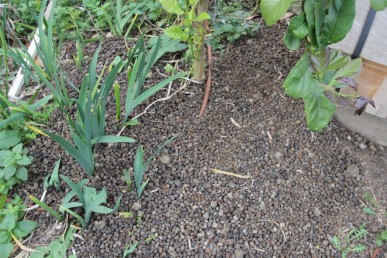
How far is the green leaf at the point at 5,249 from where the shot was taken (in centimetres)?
132

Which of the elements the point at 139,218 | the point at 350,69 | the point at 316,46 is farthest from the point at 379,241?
the point at 139,218

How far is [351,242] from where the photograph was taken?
1.43m

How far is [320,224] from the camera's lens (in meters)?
1.45

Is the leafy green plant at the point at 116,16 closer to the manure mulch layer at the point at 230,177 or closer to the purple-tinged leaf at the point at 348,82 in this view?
the manure mulch layer at the point at 230,177

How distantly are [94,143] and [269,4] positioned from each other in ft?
2.41

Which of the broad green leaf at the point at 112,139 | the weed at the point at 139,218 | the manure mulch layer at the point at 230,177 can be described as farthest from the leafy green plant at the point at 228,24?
the weed at the point at 139,218

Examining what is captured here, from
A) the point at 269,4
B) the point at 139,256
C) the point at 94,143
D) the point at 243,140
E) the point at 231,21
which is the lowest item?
the point at 139,256

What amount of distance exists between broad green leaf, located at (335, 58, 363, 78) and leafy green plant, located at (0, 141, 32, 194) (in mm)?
1067

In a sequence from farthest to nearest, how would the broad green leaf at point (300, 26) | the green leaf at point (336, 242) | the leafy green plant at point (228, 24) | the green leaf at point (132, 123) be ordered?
the leafy green plant at point (228, 24) < the green leaf at point (132, 123) < the green leaf at point (336, 242) < the broad green leaf at point (300, 26)

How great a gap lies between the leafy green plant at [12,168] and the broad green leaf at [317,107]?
3.03ft

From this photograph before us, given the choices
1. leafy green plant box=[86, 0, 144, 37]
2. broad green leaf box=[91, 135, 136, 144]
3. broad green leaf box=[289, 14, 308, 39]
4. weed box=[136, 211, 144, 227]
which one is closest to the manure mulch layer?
weed box=[136, 211, 144, 227]

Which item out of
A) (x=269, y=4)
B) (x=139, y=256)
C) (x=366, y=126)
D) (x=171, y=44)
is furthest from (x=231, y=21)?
(x=139, y=256)

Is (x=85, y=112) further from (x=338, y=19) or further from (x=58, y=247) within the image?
(x=338, y=19)

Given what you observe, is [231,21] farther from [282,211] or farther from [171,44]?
[282,211]
